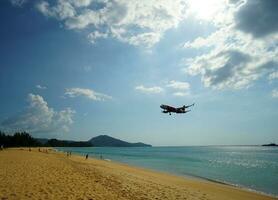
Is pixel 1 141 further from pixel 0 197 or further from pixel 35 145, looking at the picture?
pixel 0 197

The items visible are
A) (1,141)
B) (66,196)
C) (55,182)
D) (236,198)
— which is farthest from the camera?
(1,141)

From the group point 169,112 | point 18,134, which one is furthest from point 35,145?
point 169,112

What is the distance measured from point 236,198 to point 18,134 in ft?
527

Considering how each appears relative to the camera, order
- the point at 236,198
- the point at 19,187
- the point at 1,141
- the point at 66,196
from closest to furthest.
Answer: the point at 66,196 → the point at 19,187 → the point at 236,198 → the point at 1,141

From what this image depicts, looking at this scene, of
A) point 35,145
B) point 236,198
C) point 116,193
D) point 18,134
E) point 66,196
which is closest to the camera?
point 66,196

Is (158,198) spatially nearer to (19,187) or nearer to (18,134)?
(19,187)

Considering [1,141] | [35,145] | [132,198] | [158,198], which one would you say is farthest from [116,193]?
[35,145]

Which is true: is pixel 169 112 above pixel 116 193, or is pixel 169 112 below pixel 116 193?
above

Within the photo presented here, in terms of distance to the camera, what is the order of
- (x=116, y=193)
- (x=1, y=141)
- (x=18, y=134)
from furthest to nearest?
(x=18, y=134) → (x=1, y=141) → (x=116, y=193)

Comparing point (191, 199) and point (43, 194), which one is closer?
point (43, 194)

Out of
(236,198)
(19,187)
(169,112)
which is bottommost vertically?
(236,198)

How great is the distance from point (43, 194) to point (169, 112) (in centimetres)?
1108

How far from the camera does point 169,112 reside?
71.1ft

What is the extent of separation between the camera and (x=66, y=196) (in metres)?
Result: 13.5
